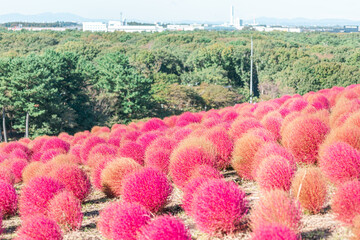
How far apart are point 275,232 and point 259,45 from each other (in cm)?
6935

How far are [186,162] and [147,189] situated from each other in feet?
4.12

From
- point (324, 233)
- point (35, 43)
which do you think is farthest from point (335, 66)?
point (35, 43)

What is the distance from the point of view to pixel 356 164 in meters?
6.86

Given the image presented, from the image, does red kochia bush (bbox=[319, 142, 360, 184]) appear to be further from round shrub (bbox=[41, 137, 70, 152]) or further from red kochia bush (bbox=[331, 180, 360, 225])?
round shrub (bbox=[41, 137, 70, 152])

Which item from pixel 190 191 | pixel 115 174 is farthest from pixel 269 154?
pixel 115 174

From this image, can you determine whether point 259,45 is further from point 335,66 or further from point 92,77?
point 92,77

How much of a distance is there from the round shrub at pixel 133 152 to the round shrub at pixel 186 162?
276cm

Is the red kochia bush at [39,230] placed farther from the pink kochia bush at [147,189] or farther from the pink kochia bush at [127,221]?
the pink kochia bush at [147,189]

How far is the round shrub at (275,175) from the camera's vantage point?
6.86 metres

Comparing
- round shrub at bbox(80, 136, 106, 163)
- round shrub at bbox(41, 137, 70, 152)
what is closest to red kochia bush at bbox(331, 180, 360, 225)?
round shrub at bbox(80, 136, 106, 163)

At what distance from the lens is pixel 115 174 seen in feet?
28.8

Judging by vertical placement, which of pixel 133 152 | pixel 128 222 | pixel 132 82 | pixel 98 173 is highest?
pixel 128 222

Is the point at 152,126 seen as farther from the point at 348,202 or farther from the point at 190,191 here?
the point at 348,202

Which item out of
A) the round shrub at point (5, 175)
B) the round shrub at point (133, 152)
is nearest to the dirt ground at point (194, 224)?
the round shrub at point (133, 152)
